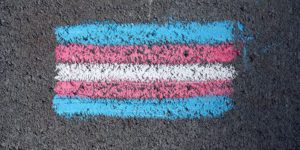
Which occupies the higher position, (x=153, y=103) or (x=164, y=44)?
(x=164, y=44)

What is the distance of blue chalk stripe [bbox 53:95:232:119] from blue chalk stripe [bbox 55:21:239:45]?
1.62 ft

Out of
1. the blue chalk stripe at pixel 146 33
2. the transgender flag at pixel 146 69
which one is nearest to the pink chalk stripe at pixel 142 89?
the transgender flag at pixel 146 69

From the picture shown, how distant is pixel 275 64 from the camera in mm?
2783

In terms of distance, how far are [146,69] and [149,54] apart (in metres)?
0.13

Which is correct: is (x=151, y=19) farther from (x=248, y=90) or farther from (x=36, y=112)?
(x=36, y=112)

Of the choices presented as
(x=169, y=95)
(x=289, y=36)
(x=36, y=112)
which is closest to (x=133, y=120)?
(x=169, y=95)

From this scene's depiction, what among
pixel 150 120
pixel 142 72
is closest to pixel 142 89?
pixel 142 72

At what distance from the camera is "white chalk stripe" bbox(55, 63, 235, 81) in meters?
2.80

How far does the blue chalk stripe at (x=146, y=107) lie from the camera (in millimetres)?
2805

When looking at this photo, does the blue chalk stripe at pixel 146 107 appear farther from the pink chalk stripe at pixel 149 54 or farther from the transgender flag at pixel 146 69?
the pink chalk stripe at pixel 149 54

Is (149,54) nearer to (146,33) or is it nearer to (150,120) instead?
(146,33)

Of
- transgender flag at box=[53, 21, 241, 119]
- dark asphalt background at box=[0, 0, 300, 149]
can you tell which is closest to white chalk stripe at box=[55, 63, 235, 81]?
transgender flag at box=[53, 21, 241, 119]

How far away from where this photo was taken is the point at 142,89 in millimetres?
2834

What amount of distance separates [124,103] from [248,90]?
3.42ft
